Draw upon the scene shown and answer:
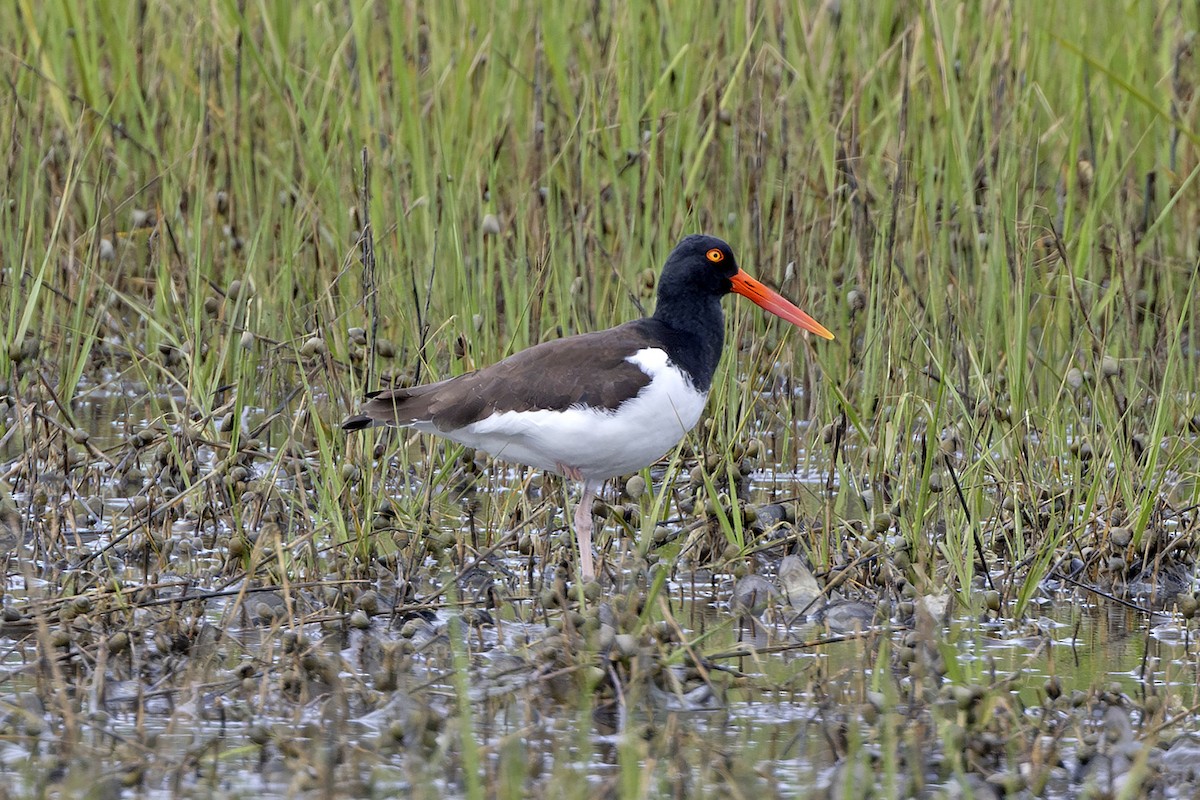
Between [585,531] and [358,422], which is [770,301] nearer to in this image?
[585,531]

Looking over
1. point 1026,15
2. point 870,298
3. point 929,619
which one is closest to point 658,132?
point 870,298

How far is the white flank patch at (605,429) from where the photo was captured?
17.0 feet

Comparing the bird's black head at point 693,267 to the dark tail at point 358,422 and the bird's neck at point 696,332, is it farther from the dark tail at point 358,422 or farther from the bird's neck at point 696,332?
the dark tail at point 358,422

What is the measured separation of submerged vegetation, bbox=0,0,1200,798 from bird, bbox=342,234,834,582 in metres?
0.16

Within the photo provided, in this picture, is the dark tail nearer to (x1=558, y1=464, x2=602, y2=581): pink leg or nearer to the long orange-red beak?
(x1=558, y1=464, x2=602, y2=581): pink leg

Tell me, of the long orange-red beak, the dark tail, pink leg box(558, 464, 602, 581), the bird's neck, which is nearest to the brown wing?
the dark tail

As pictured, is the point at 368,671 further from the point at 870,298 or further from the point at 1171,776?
the point at 870,298

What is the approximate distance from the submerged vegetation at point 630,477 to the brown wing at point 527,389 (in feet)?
0.58

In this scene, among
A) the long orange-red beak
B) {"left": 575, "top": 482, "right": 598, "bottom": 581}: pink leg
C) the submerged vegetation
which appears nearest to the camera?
the submerged vegetation

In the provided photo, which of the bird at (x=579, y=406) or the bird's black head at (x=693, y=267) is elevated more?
the bird's black head at (x=693, y=267)

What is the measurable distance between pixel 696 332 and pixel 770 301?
0.46 meters

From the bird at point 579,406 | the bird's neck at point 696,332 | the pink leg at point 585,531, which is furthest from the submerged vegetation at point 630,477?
the bird's neck at point 696,332

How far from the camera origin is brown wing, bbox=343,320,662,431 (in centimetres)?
522

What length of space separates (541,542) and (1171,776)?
2.21 meters
